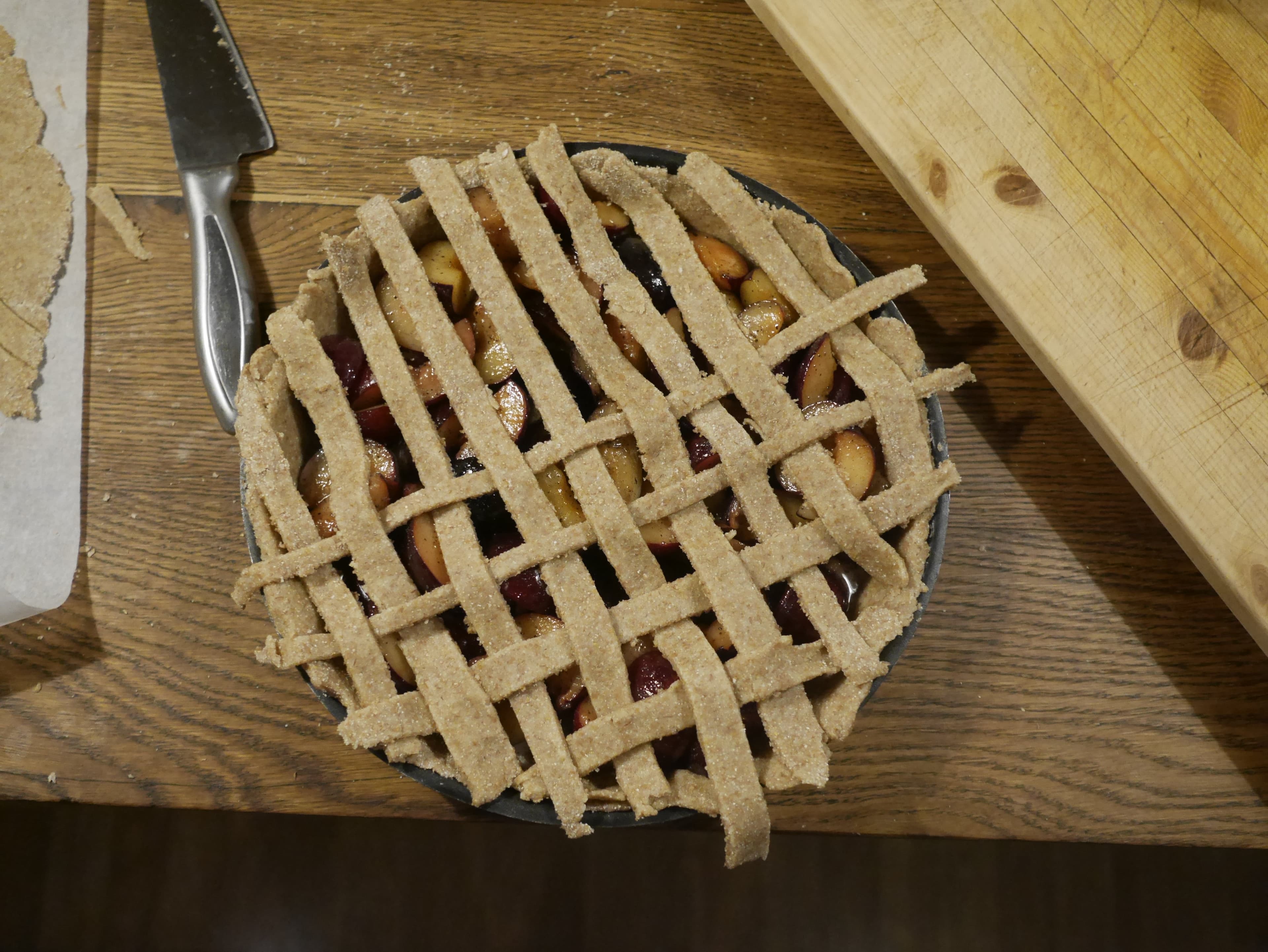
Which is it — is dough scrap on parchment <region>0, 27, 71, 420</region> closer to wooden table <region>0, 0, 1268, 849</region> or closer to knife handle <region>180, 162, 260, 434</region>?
wooden table <region>0, 0, 1268, 849</region>

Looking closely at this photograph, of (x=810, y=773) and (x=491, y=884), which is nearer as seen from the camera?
(x=810, y=773)

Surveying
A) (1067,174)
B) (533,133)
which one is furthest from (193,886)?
(1067,174)

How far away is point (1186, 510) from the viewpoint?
4.67ft

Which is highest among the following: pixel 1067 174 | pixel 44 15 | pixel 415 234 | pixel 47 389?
pixel 44 15

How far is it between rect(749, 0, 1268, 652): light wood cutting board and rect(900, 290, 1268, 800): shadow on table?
0.46 feet

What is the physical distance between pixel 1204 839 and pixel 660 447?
3.98ft

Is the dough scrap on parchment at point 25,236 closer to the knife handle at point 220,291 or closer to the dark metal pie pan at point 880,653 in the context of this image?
the knife handle at point 220,291

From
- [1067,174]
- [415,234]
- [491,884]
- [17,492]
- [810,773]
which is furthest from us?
[491,884]

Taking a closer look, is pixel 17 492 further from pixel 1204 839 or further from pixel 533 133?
pixel 1204 839

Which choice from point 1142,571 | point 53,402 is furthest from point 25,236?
point 1142,571

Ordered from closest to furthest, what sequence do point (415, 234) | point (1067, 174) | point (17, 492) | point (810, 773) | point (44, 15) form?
point (810, 773) < point (415, 234) < point (1067, 174) < point (17, 492) < point (44, 15)

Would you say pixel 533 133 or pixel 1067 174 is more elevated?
pixel 533 133

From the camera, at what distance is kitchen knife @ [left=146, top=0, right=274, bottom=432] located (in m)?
1.53

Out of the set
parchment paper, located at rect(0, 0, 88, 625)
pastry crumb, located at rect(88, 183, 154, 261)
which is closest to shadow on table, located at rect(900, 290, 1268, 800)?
pastry crumb, located at rect(88, 183, 154, 261)
